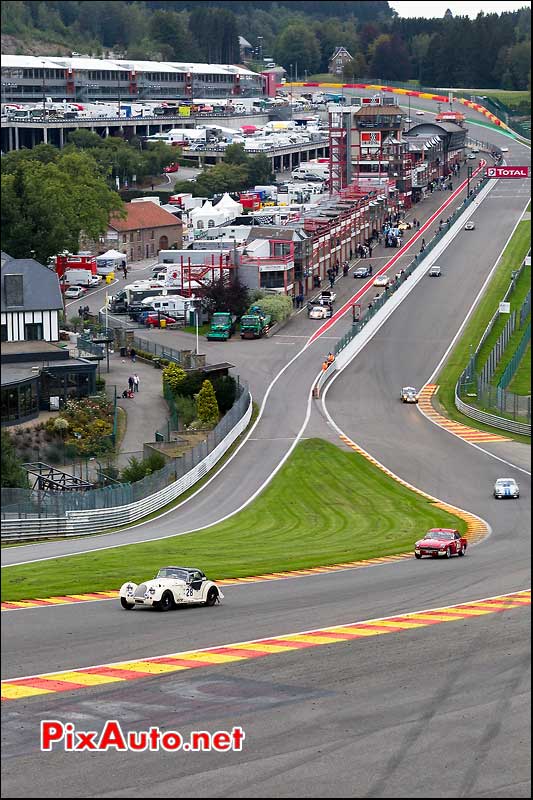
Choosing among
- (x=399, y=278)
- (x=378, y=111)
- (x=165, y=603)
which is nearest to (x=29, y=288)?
(x=399, y=278)

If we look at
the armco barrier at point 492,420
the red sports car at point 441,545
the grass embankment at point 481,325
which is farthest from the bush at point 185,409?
the red sports car at point 441,545

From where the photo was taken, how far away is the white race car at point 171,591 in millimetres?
36312

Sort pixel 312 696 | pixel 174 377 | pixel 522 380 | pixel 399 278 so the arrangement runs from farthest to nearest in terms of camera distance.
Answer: pixel 399 278
pixel 522 380
pixel 174 377
pixel 312 696

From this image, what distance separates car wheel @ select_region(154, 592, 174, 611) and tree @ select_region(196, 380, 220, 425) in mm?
43671

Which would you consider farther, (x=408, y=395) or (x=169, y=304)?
(x=169, y=304)

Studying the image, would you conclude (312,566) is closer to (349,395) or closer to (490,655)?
(490,655)

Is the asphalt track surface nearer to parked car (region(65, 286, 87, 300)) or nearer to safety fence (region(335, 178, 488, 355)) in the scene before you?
safety fence (region(335, 178, 488, 355))

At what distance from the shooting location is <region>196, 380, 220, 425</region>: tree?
80.7 m

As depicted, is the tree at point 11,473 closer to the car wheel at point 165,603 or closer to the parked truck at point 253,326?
the car wheel at point 165,603

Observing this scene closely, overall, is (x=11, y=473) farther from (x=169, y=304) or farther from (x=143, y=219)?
(x=143, y=219)

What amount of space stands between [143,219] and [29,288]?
61.8 meters

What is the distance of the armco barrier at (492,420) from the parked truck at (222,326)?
82.8ft

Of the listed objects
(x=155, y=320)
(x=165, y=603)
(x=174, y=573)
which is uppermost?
(x=174, y=573)

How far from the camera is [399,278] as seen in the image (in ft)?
449
